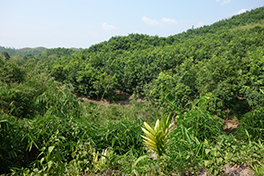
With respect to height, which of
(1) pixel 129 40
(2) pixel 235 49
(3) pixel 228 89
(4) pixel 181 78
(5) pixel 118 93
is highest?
(1) pixel 129 40

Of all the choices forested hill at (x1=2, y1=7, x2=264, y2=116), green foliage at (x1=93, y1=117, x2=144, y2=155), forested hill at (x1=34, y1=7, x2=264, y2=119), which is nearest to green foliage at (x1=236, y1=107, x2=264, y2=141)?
green foliage at (x1=93, y1=117, x2=144, y2=155)

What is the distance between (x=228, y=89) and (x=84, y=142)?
14.6 metres

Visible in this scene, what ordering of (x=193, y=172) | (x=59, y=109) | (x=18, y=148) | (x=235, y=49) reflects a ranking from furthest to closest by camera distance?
(x=235, y=49) → (x=59, y=109) → (x=18, y=148) → (x=193, y=172)

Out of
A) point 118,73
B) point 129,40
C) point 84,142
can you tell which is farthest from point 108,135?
point 129,40

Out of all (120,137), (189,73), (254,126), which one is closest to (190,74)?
(189,73)

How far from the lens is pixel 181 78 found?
15719mm

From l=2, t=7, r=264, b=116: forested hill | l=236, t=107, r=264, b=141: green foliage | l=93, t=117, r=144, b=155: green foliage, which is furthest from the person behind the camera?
l=2, t=7, r=264, b=116: forested hill

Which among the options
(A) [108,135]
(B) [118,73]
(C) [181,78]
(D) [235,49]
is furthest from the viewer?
(B) [118,73]

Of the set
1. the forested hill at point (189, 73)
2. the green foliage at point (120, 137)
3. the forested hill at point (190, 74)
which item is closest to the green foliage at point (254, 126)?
the green foliage at point (120, 137)

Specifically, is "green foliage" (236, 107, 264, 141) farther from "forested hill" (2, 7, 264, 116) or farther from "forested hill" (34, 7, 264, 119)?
"forested hill" (34, 7, 264, 119)

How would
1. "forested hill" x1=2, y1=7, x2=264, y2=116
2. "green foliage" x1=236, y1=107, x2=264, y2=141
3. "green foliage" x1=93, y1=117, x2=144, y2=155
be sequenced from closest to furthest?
"green foliage" x1=93, y1=117, x2=144, y2=155 → "green foliage" x1=236, y1=107, x2=264, y2=141 → "forested hill" x1=2, y1=7, x2=264, y2=116

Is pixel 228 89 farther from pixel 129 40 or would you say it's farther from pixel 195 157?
pixel 129 40

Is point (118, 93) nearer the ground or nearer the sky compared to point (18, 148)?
nearer the ground

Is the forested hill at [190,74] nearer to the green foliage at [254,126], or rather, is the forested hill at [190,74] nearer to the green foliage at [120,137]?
the green foliage at [254,126]
